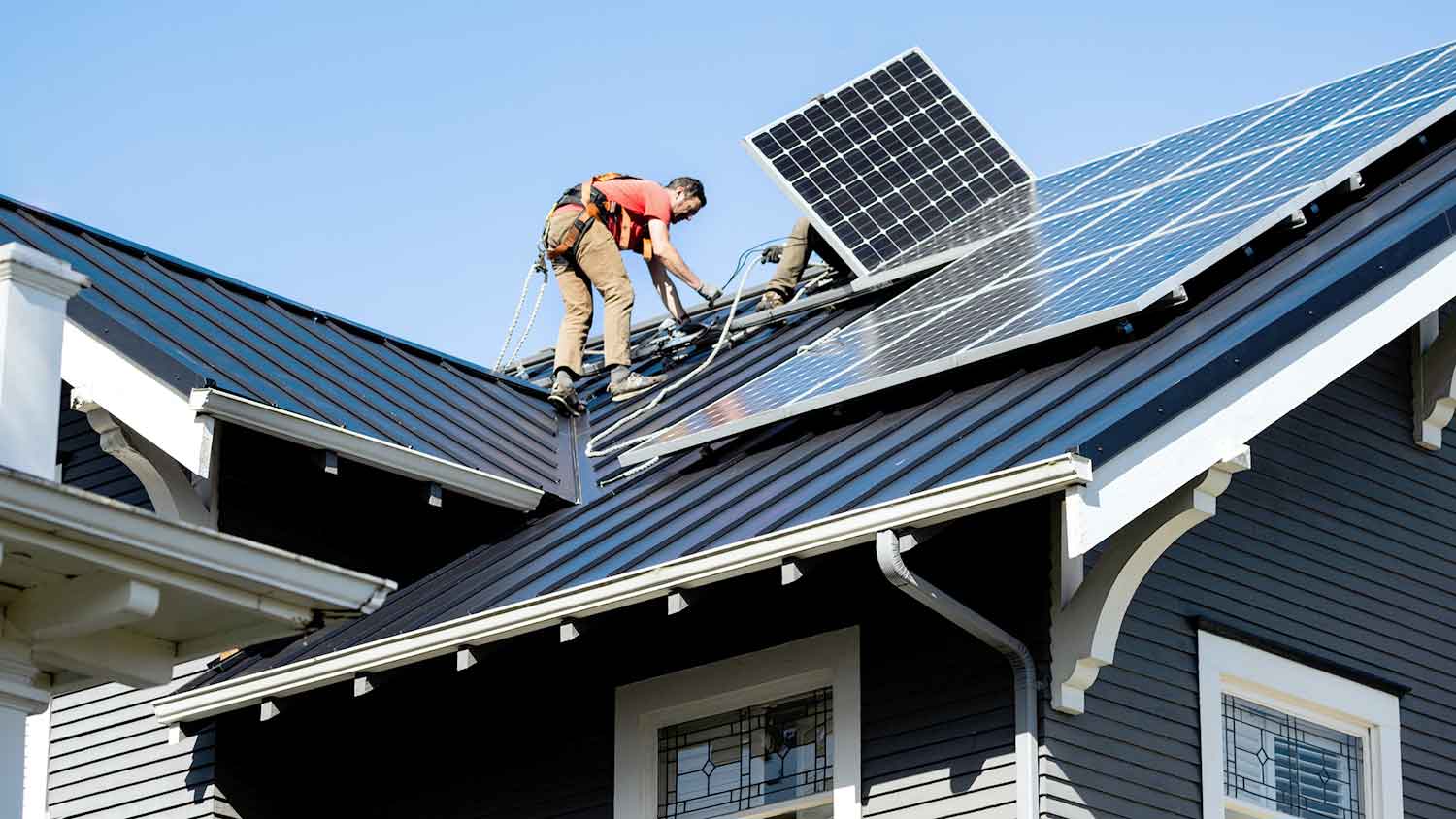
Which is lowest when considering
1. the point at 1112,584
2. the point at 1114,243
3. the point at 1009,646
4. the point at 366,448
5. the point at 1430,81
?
the point at 1009,646

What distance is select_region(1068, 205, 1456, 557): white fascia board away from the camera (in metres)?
10.5

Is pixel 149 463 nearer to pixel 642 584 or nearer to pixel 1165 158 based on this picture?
pixel 642 584

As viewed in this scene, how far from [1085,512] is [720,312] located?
7941 mm

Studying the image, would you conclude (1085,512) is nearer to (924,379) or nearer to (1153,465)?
(1153,465)

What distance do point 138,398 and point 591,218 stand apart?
3.87 m

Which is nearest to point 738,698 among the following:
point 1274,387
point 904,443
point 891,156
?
point 904,443

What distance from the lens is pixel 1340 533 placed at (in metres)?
12.8

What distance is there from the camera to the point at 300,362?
15.4 metres

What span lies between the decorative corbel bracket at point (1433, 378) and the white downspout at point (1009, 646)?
366cm

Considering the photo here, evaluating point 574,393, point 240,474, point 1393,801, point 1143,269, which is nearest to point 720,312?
point 574,393

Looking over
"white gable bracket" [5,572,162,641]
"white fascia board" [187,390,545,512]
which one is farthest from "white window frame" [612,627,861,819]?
"white gable bracket" [5,572,162,641]

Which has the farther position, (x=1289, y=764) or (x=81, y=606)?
(x=1289, y=764)

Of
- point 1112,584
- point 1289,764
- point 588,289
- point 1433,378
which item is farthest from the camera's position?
point 588,289

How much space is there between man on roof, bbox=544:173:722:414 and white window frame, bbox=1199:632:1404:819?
5.55 m
